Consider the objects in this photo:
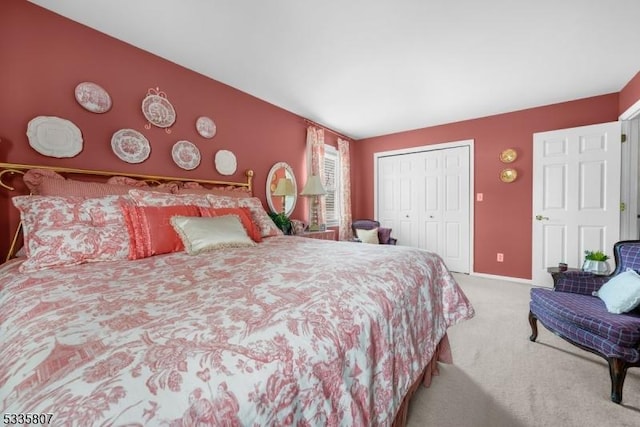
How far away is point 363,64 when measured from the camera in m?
2.38

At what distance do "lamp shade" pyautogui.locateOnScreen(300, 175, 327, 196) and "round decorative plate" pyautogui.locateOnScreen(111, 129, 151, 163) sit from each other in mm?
1798

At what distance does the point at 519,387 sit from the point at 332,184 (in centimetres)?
348

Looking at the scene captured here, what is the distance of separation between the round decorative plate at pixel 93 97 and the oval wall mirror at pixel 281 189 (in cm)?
171

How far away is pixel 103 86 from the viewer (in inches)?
78.2

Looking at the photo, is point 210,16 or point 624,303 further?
point 210,16

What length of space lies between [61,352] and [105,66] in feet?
7.74

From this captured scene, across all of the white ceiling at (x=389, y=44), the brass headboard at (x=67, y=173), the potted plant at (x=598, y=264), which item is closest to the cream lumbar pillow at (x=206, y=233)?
the brass headboard at (x=67, y=173)

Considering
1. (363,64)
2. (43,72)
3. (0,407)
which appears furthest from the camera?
(363,64)

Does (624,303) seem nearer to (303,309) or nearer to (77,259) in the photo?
(303,309)

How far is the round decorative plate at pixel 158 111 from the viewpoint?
2.21 meters

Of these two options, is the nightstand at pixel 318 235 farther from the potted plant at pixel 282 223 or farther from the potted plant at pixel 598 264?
the potted plant at pixel 598 264

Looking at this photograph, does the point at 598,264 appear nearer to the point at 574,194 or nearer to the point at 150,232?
the point at 574,194

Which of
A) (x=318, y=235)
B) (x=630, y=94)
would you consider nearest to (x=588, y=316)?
(x=318, y=235)

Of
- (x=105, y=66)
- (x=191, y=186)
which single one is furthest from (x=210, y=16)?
(x=191, y=186)
